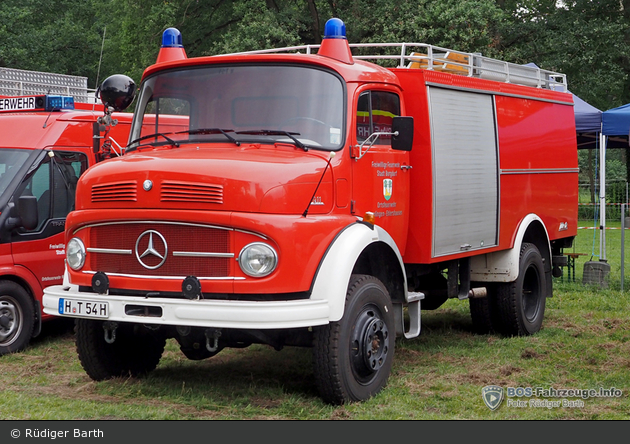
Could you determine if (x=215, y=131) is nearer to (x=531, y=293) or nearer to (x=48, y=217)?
(x=48, y=217)

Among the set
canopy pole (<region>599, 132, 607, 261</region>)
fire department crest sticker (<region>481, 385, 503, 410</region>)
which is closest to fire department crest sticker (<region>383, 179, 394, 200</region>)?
fire department crest sticker (<region>481, 385, 503, 410</region>)

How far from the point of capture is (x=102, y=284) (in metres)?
5.96

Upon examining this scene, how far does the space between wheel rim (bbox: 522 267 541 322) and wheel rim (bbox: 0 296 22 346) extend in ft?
18.8

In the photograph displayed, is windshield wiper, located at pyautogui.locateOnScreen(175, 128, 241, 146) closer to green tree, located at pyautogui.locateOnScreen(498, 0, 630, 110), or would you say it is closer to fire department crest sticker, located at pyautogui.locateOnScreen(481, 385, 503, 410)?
fire department crest sticker, located at pyautogui.locateOnScreen(481, 385, 503, 410)

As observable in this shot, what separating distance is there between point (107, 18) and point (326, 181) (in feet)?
108

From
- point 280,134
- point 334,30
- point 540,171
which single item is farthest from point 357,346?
point 540,171

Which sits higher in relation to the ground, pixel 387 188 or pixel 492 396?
pixel 387 188

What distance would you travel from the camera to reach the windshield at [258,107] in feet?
20.8

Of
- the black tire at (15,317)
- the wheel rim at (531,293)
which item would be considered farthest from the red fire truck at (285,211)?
the black tire at (15,317)

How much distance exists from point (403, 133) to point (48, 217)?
4.24m

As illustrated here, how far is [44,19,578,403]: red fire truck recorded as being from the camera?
221 inches
